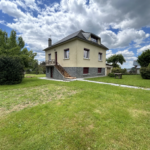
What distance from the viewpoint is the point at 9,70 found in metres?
8.69

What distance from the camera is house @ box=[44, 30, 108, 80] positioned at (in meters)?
12.9

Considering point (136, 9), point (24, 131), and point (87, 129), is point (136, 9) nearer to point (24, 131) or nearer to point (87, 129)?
point (87, 129)

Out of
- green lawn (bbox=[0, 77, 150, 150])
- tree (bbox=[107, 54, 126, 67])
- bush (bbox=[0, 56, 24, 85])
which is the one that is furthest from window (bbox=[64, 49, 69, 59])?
tree (bbox=[107, 54, 126, 67])

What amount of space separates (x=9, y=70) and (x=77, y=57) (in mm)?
8695

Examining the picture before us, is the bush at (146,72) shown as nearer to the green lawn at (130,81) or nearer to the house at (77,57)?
the green lawn at (130,81)

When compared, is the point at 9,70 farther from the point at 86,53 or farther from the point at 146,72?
the point at 146,72

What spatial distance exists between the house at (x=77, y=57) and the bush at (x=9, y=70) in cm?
557

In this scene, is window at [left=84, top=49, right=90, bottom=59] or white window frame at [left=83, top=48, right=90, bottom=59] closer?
white window frame at [left=83, top=48, right=90, bottom=59]

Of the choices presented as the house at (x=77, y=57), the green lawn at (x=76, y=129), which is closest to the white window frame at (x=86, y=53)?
the house at (x=77, y=57)

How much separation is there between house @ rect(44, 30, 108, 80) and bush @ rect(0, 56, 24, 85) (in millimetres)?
5572

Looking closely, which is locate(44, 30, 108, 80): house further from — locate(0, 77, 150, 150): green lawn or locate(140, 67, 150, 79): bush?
locate(0, 77, 150, 150): green lawn

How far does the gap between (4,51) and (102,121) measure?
43.6 feet

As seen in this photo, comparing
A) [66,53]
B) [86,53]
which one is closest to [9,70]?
[66,53]

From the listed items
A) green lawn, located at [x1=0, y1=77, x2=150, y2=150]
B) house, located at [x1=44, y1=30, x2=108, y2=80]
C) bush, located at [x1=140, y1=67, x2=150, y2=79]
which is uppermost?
house, located at [x1=44, y1=30, x2=108, y2=80]
